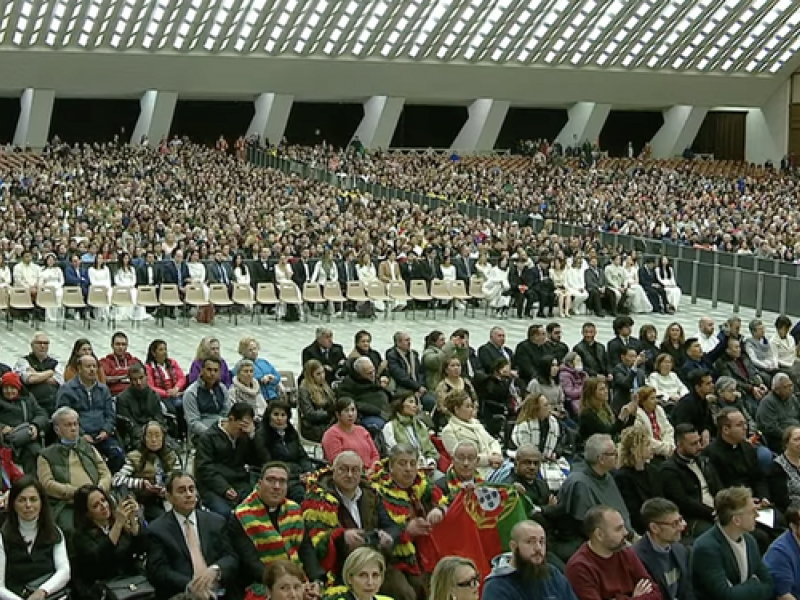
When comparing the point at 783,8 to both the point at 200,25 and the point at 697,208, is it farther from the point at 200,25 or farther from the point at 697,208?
the point at 200,25

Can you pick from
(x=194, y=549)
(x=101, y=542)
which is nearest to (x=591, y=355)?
(x=194, y=549)

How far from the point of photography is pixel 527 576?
5770mm

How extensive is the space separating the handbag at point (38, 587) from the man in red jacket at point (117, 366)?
168 inches

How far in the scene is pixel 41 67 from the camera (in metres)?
41.3

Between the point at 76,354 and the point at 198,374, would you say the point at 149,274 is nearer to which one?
the point at 198,374

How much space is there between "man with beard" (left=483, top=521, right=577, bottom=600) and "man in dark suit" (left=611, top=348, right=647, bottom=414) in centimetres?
527

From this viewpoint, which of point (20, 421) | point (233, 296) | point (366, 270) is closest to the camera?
point (20, 421)

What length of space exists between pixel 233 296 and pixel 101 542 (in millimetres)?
13533

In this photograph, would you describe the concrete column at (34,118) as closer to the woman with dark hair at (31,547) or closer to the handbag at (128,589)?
the woman with dark hair at (31,547)

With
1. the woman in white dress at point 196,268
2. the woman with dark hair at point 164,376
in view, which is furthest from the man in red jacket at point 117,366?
the woman in white dress at point 196,268

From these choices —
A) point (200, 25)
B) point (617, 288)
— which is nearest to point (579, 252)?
point (617, 288)

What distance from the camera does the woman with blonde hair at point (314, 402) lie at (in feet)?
33.0

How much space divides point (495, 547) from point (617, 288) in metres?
16.1

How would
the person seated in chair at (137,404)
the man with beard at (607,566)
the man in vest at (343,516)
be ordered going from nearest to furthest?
the man with beard at (607,566)
the man in vest at (343,516)
the person seated in chair at (137,404)
